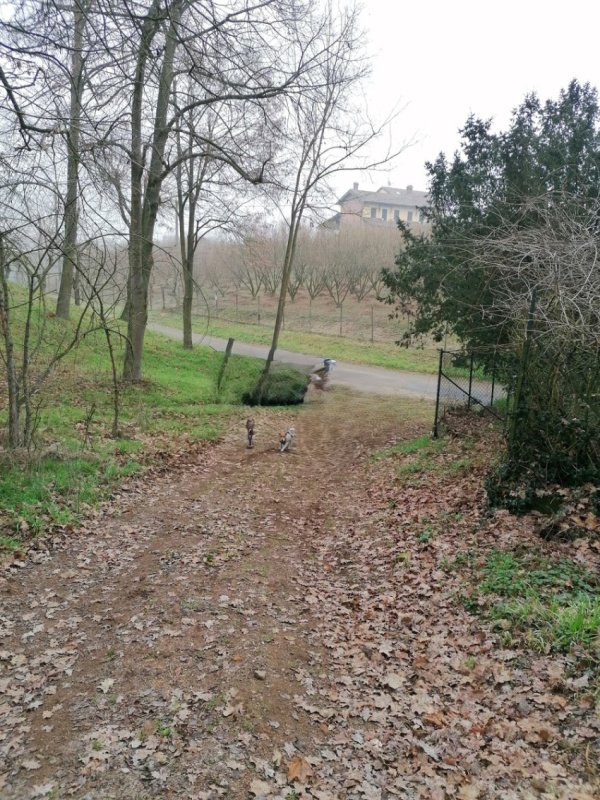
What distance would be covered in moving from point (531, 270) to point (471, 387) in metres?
6.23

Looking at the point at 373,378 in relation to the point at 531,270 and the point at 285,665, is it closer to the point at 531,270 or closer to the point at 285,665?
the point at 531,270

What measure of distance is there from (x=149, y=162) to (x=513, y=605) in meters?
12.5

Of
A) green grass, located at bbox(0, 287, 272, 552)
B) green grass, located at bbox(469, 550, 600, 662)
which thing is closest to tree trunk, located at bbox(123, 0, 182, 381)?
green grass, located at bbox(0, 287, 272, 552)

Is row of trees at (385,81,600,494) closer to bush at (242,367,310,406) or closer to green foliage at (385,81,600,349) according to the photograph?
green foliage at (385,81,600,349)

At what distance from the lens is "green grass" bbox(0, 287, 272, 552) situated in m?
6.80

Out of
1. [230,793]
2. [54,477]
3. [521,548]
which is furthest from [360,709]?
[54,477]

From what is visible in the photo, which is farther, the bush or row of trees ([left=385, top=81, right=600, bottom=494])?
the bush

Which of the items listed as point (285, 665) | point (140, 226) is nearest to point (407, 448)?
point (285, 665)

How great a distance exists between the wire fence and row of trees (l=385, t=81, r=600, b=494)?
0.38m

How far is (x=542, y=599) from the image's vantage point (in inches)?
191

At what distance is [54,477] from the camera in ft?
24.3

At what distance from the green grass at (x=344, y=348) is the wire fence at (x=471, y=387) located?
10925 mm

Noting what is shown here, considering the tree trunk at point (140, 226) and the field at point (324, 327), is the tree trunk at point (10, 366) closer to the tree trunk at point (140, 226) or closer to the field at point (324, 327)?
the tree trunk at point (140, 226)

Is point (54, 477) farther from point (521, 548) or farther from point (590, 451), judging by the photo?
point (590, 451)
